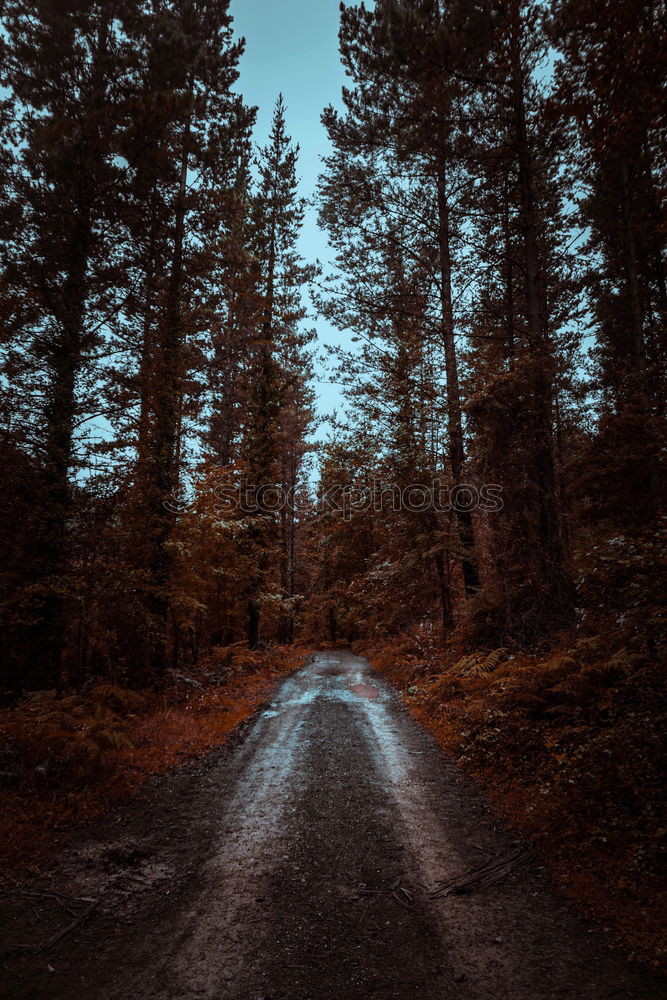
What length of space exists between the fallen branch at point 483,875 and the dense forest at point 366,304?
279 cm

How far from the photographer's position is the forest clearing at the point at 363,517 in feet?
11.8

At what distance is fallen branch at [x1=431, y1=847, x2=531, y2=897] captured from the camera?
12.6 ft

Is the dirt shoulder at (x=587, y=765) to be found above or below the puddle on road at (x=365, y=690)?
above

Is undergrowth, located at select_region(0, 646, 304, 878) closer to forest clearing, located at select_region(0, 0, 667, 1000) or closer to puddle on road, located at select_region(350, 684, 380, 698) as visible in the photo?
forest clearing, located at select_region(0, 0, 667, 1000)

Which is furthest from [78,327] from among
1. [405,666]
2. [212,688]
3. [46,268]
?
[405,666]

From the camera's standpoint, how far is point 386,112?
11.0 metres

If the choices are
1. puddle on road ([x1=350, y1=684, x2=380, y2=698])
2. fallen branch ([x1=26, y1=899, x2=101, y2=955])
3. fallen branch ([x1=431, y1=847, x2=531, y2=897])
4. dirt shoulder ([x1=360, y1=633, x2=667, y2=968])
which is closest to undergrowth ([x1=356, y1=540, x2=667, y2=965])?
dirt shoulder ([x1=360, y1=633, x2=667, y2=968])

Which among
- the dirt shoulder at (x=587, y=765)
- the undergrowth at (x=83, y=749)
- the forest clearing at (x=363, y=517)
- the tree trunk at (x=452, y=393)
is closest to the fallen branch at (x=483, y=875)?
the forest clearing at (x=363, y=517)

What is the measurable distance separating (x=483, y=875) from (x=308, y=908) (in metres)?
1.56

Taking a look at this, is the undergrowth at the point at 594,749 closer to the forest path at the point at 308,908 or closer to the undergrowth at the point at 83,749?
the forest path at the point at 308,908

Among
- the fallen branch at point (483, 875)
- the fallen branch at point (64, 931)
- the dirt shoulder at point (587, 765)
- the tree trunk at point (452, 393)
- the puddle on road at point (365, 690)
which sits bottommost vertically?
the puddle on road at point (365, 690)

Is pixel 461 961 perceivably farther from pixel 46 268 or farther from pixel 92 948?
pixel 46 268

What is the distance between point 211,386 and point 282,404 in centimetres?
595

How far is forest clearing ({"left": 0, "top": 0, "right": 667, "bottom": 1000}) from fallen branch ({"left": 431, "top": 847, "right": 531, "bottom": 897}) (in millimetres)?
54
